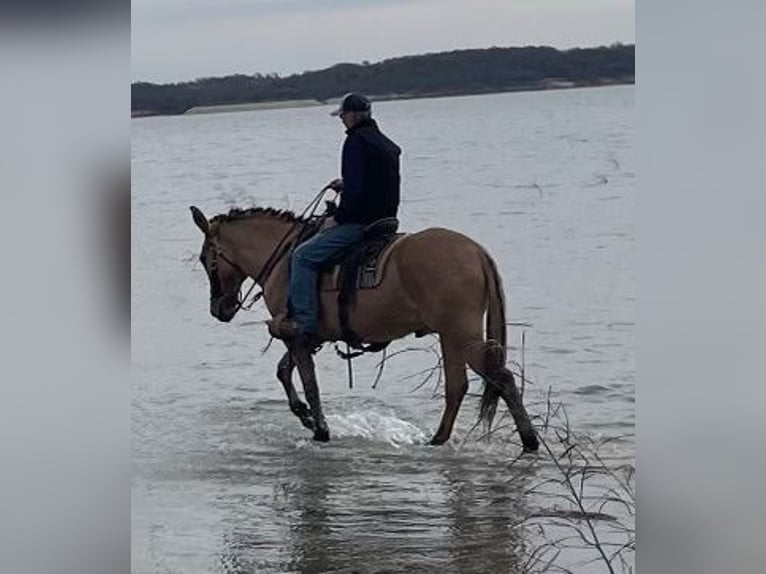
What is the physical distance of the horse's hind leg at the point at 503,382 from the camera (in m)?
2.84

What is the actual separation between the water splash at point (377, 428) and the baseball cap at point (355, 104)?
622mm

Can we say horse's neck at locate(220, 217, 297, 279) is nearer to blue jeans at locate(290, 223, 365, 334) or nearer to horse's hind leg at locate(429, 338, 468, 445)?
blue jeans at locate(290, 223, 365, 334)

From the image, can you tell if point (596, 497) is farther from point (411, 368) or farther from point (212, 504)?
point (212, 504)

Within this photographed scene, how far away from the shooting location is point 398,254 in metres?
2.89

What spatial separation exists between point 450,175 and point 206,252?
553 millimetres

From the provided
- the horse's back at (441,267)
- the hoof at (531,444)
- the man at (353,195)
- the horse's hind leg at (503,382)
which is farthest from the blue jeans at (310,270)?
the hoof at (531,444)

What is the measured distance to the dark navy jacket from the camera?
2.88 m

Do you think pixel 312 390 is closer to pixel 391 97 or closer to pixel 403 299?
pixel 403 299

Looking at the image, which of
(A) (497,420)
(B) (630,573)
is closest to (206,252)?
(A) (497,420)

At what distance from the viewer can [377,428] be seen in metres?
2.92

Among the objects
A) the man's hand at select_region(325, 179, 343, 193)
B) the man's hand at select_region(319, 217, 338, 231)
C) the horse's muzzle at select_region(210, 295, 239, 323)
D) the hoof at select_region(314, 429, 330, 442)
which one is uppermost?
the man's hand at select_region(325, 179, 343, 193)

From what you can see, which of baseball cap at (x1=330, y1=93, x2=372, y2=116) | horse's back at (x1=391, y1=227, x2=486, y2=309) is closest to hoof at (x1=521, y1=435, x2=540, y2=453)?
horse's back at (x1=391, y1=227, x2=486, y2=309)

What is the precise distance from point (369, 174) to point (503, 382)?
1.65 feet

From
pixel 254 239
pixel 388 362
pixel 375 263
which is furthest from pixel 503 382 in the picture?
pixel 254 239
